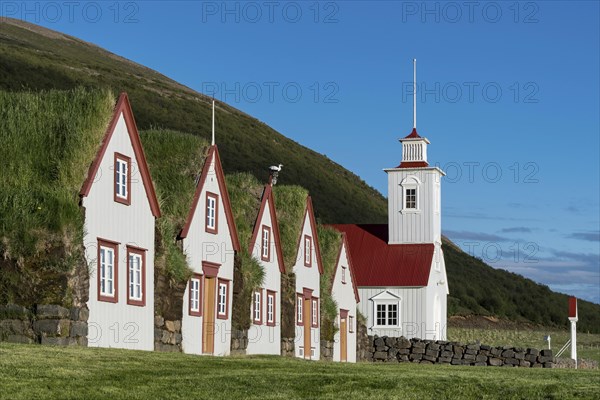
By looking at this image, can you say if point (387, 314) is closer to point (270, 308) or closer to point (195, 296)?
point (270, 308)

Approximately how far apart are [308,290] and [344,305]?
6.91 metres

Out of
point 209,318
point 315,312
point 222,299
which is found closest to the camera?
point 209,318

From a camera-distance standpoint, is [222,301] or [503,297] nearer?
[222,301]

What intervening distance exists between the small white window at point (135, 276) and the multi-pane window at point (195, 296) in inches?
152

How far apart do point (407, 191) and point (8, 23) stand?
429 feet

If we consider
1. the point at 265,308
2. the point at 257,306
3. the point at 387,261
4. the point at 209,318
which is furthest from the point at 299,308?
the point at 387,261

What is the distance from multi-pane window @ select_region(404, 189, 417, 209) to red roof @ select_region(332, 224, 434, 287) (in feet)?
7.81

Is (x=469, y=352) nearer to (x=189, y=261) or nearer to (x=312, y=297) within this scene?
(x=312, y=297)

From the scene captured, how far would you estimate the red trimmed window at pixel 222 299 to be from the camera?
35.5m

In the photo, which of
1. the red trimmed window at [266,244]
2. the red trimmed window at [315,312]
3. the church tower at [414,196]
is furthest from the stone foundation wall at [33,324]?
the church tower at [414,196]

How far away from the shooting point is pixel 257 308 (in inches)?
1538

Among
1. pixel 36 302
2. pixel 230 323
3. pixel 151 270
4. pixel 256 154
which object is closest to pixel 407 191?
pixel 230 323

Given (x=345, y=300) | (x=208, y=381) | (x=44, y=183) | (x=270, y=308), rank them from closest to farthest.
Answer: (x=208, y=381)
(x=44, y=183)
(x=270, y=308)
(x=345, y=300)

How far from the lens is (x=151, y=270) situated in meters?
30.6
